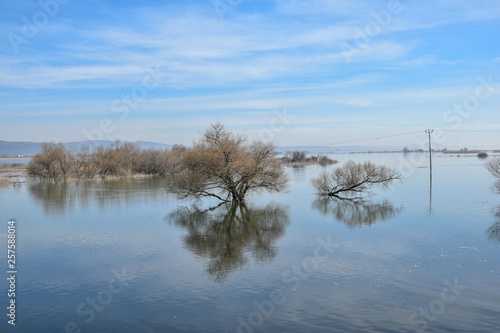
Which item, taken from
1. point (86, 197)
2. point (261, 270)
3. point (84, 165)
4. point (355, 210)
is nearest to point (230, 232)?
point (261, 270)

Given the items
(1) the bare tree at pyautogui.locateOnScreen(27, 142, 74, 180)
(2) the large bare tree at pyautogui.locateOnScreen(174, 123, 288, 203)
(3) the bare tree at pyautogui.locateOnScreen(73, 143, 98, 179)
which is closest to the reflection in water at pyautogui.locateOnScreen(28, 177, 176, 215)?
(2) the large bare tree at pyautogui.locateOnScreen(174, 123, 288, 203)

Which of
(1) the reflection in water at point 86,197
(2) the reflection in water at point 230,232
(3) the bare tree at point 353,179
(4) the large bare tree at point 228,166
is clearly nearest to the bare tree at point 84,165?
(1) the reflection in water at point 86,197

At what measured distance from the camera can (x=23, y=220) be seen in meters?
32.6

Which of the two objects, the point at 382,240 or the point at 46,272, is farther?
the point at 382,240


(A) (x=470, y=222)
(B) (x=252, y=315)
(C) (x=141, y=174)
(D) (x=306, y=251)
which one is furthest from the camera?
A: (C) (x=141, y=174)

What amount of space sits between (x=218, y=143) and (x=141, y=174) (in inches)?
2029

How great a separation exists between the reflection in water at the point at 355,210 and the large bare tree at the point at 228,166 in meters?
5.32

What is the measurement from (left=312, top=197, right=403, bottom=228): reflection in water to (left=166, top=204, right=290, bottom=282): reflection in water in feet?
12.8

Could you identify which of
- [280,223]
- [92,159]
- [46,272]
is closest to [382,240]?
[280,223]

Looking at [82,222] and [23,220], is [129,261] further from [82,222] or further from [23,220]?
[23,220]

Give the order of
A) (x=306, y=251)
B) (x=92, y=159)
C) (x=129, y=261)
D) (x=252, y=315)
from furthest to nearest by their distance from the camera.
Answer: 1. (x=92, y=159)
2. (x=306, y=251)
3. (x=129, y=261)
4. (x=252, y=315)

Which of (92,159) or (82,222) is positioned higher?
(92,159)

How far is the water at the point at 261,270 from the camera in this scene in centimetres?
1384

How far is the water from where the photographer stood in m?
13.8
